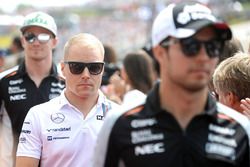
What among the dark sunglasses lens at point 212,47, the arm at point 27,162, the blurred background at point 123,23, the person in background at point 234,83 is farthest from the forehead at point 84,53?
the blurred background at point 123,23

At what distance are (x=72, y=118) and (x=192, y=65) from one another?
5.99 ft

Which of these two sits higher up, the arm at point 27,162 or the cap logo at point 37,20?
the cap logo at point 37,20

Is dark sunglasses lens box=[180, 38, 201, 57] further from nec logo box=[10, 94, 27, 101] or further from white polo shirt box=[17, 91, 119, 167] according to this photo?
nec logo box=[10, 94, 27, 101]

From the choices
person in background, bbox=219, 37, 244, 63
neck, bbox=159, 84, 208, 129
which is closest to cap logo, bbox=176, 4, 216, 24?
neck, bbox=159, 84, 208, 129

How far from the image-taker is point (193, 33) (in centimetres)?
352

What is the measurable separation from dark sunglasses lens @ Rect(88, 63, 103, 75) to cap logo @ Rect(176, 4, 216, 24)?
1703 mm

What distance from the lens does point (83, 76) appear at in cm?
521

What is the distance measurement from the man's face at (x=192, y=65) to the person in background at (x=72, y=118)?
5.25 ft

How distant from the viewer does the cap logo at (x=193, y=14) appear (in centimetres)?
361

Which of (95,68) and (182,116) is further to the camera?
(95,68)

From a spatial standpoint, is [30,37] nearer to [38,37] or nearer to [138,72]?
[38,37]

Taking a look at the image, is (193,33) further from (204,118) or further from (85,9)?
(85,9)

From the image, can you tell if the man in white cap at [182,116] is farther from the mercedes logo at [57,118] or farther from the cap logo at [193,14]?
the mercedes logo at [57,118]

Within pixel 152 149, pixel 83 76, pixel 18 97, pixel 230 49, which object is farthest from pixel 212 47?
pixel 18 97
